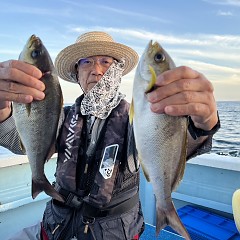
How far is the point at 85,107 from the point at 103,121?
26cm

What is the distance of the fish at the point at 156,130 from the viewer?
5.62ft

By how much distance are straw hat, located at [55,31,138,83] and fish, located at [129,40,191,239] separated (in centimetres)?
141

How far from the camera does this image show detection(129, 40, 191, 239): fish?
1.71 meters

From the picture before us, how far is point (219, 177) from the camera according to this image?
13.8 ft

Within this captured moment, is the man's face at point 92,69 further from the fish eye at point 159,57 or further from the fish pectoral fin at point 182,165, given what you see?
the fish pectoral fin at point 182,165

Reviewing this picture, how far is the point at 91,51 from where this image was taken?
10.2ft

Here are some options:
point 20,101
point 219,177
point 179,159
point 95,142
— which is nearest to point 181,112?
point 179,159

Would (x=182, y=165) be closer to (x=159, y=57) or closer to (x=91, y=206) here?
(x=159, y=57)

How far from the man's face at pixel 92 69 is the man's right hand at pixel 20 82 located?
3.98 feet

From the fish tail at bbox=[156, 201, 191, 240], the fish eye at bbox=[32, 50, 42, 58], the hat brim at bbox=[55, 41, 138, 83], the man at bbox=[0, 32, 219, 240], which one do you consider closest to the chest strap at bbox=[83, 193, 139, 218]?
the man at bbox=[0, 32, 219, 240]

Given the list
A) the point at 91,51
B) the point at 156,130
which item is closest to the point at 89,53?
the point at 91,51

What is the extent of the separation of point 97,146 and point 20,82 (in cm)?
114

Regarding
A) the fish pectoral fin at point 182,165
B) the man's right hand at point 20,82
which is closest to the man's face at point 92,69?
the man's right hand at point 20,82

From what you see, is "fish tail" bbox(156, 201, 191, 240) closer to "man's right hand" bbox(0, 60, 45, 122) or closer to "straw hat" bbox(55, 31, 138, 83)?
"man's right hand" bbox(0, 60, 45, 122)
